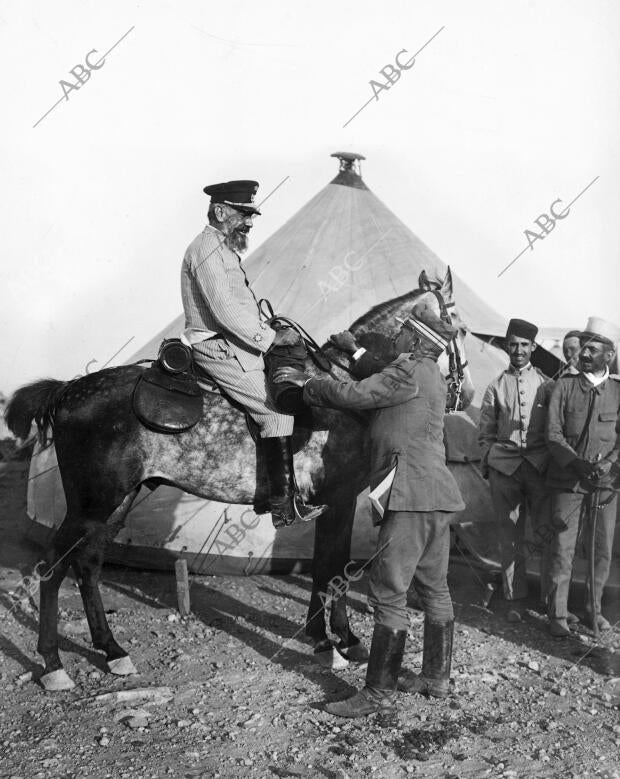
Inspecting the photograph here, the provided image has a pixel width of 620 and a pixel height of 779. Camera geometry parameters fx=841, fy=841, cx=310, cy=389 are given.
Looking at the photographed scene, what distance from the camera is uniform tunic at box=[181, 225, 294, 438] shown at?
16.8 ft

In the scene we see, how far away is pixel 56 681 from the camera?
4895 mm

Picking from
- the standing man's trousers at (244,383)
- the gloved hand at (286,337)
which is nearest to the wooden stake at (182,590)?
the standing man's trousers at (244,383)

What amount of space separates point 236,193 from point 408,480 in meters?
2.09

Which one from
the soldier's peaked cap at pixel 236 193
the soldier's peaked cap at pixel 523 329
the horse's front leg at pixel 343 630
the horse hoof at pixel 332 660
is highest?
the soldier's peaked cap at pixel 236 193

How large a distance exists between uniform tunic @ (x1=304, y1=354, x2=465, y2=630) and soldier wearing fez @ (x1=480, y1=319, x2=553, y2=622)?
1.98 m

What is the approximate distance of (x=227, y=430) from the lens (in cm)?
527

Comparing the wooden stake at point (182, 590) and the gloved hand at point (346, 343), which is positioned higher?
the gloved hand at point (346, 343)

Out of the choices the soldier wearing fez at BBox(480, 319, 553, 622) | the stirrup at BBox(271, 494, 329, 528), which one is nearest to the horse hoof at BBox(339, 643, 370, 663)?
the stirrup at BBox(271, 494, 329, 528)

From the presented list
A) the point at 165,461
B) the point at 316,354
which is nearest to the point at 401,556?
the point at 316,354

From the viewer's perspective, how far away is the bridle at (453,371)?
507 centimetres

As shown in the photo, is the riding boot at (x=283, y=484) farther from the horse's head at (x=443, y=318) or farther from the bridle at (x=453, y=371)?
the bridle at (x=453, y=371)

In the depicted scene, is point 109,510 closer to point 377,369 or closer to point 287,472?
point 287,472

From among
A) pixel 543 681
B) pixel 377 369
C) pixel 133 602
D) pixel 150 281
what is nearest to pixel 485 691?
pixel 543 681

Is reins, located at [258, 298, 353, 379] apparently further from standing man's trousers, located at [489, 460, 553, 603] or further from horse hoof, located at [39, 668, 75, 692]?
horse hoof, located at [39, 668, 75, 692]
